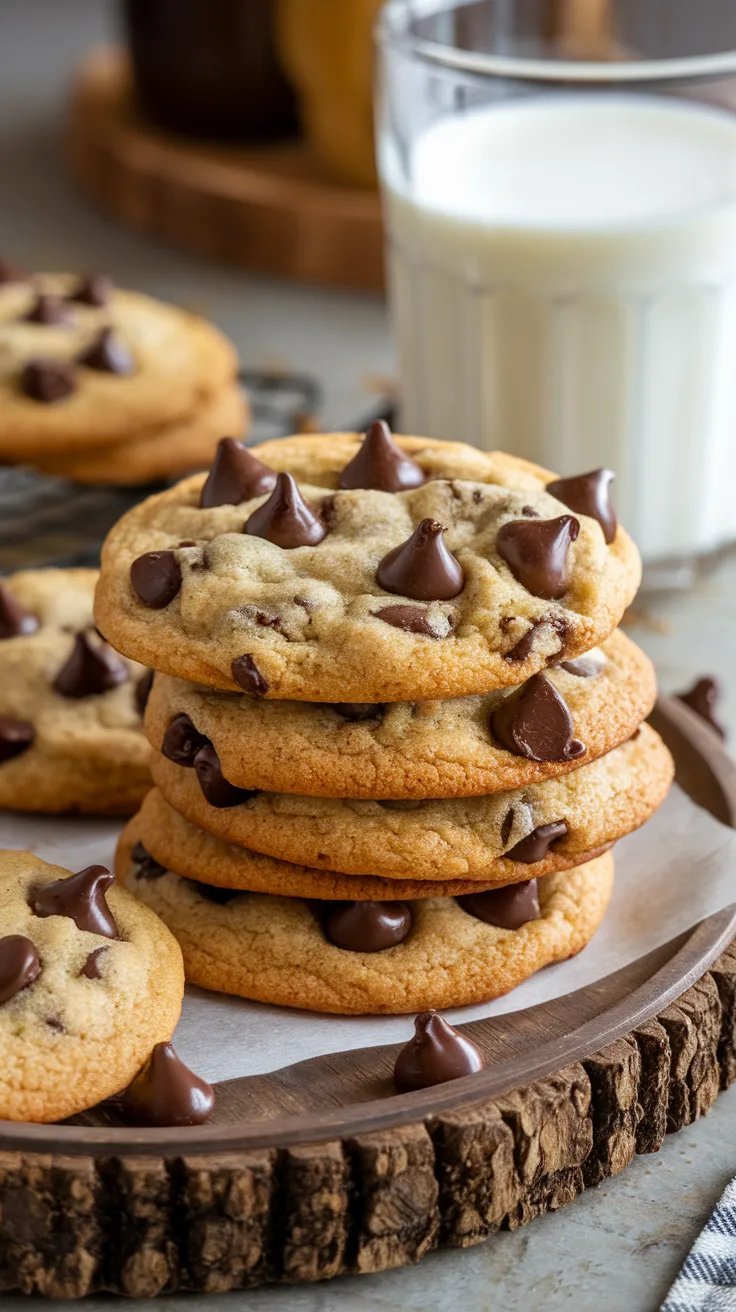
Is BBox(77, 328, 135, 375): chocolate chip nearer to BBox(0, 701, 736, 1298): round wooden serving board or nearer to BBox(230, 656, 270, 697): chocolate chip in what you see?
BBox(230, 656, 270, 697): chocolate chip

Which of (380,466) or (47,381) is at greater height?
(380,466)

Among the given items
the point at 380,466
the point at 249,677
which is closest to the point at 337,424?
the point at 380,466

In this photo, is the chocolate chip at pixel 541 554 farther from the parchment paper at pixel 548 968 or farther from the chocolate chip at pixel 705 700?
the chocolate chip at pixel 705 700

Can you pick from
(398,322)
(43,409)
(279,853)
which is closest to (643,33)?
(398,322)

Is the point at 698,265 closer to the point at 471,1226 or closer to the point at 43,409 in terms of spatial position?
the point at 43,409

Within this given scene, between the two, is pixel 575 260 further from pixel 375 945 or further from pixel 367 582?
pixel 375 945
